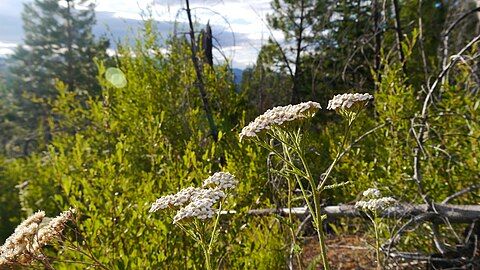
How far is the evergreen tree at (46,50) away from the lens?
114ft

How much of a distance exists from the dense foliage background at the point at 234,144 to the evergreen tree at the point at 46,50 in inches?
→ 1081

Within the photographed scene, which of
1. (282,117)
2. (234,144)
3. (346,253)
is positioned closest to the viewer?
(282,117)

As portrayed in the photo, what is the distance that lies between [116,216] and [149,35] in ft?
12.0

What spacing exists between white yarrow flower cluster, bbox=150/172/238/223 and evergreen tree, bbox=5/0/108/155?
34273 millimetres

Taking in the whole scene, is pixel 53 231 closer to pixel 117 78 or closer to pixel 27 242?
pixel 27 242

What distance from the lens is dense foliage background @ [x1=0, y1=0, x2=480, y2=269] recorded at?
9.30 feet

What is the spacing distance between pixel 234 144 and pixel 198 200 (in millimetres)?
3274

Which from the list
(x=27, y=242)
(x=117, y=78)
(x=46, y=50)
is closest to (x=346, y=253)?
(x=27, y=242)

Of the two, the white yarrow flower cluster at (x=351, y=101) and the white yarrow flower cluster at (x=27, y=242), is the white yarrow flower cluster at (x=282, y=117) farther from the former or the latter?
the white yarrow flower cluster at (x=27, y=242)

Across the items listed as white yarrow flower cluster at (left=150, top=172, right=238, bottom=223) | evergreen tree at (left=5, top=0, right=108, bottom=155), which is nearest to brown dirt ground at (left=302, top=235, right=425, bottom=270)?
white yarrow flower cluster at (left=150, top=172, right=238, bottom=223)

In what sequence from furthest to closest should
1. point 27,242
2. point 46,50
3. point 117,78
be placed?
1. point 46,50
2. point 117,78
3. point 27,242

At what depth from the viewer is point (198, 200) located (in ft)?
4.89

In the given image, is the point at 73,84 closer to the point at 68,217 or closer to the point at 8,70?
the point at 8,70

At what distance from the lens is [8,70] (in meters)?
38.7
